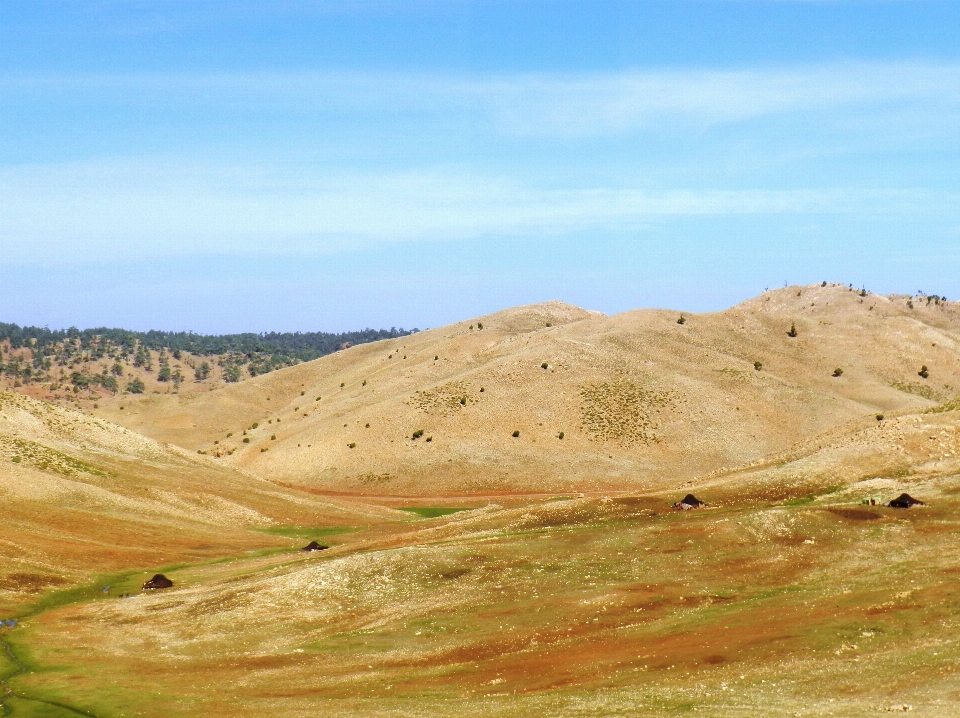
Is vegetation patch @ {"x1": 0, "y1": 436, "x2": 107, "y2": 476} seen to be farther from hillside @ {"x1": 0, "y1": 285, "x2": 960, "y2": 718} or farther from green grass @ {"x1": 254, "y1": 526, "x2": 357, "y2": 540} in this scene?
green grass @ {"x1": 254, "y1": 526, "x2": 357, "y2": 540}

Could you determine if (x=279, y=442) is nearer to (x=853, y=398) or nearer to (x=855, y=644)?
(x=853, y=398)

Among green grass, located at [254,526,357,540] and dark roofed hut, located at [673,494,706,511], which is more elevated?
dark roofed hut, located at [673,494,706,511]

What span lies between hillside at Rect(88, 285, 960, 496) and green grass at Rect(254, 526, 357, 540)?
33867 millimetres

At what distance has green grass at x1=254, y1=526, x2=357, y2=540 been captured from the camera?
87.2 meters

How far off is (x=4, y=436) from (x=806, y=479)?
6434cm

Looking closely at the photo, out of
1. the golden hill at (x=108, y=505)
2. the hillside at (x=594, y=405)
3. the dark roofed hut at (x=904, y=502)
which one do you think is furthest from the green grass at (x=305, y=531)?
the dark roofed hut at (x=904, y=502)

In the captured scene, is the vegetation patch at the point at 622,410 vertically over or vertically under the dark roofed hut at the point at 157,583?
over

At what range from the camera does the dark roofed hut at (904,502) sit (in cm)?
5691

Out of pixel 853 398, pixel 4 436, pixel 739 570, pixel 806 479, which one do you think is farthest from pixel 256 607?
pixel 853 398

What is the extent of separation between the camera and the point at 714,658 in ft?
119

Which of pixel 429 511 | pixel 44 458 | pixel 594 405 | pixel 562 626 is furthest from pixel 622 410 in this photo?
pixel 562 626

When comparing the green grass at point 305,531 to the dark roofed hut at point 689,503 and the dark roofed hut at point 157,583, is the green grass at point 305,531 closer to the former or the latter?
the dark roofed hut at point 157,583

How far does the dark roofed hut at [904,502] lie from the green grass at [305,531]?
4535 centimetres

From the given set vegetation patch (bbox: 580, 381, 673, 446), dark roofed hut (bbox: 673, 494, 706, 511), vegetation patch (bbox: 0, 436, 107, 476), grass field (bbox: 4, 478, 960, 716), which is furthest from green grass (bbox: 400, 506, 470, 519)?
dark roofed hut (bbox: 673, 494, 706, 511)
